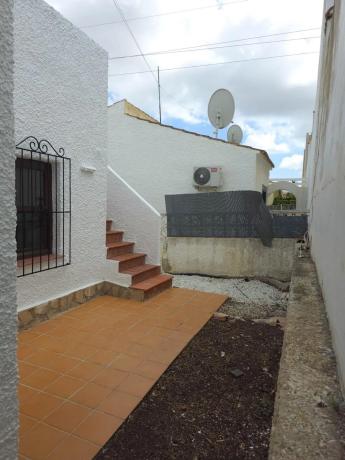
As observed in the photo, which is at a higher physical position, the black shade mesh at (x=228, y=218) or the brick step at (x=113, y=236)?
the black shade mesh at (x=228, y=218)

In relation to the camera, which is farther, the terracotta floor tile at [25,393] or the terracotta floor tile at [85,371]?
the terracotta floor tile at [85,371]

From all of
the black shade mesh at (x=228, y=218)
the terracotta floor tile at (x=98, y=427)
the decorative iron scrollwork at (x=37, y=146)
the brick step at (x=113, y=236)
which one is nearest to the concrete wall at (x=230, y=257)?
the black shade mesh at (x=228, y=218)

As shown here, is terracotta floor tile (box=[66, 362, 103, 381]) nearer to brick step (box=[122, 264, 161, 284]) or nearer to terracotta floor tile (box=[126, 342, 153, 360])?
terracotta floor tile (box=[126, 342, 153, 360])

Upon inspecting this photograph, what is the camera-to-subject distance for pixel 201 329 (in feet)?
15.0

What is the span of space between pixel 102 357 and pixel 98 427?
1.18 metres

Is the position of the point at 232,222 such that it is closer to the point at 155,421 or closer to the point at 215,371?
the point at 215,371

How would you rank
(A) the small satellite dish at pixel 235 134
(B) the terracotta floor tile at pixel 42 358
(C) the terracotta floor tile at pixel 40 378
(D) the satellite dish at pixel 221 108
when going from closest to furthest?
(C) the terracotta floor tile at pixel 40 378 → (B) the terracotta floor tile at pixel 42 358 → (D) the satellite dish at pixel 221 108 → (A) the small satellite dish at pixel 235 134

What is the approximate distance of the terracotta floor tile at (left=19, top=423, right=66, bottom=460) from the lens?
2.20m

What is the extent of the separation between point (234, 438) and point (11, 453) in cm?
178

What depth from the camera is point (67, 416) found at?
2592 mm

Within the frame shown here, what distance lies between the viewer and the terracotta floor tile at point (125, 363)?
11.2 ft

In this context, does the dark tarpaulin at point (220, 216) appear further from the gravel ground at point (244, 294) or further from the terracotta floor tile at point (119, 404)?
the terracotta floor tile at point (119, 404)

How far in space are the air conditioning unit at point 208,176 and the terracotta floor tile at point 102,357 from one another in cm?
708

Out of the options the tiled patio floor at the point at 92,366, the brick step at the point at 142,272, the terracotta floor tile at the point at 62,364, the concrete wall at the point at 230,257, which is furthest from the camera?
the concrete wall at the point at 230,257
